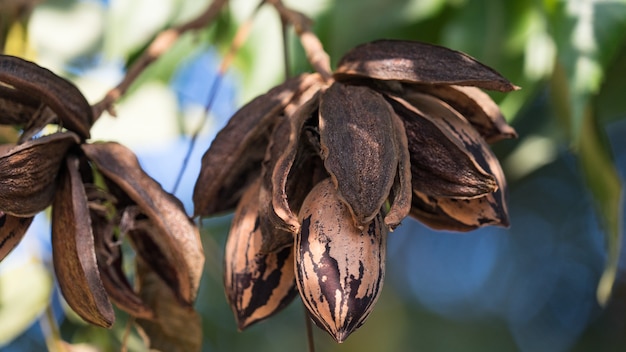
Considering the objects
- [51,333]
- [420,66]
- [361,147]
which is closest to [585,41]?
[420,66]

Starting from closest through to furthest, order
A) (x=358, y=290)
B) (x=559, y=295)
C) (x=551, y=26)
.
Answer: (x=358, y=290), (x=551, y=26), (x=559, y=295)

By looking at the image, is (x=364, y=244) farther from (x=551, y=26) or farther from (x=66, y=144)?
(x=551, y=26)

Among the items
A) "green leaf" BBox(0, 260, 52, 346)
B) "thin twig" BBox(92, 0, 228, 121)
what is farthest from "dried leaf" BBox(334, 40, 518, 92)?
"green leaf" BBox(0, 260, 52, 346)

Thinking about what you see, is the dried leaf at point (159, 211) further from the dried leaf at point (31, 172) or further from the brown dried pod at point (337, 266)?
the brown dried pod at point (337, 266)

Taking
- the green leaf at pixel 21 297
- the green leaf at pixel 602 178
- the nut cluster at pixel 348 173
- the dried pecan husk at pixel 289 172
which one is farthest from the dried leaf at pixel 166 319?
the green leaf at pixel 602 178

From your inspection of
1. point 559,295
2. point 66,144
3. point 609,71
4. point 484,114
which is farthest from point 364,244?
point 559,295

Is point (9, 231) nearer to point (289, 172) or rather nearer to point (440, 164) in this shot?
point (289, 172)
